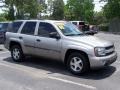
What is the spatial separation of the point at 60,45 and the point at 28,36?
173 cm

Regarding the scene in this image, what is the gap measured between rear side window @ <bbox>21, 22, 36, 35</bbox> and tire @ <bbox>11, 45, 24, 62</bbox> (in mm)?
717

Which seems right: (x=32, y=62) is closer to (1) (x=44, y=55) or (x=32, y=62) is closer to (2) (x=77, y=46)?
(1) (x=44, y=55)

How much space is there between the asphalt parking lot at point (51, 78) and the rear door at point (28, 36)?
2.07 ft

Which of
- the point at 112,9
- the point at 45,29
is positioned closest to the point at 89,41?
the point at 45,29

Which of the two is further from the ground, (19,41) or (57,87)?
(19,41)

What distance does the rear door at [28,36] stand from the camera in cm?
1019

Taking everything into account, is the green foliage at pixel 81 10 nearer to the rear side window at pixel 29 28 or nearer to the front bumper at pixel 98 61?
the rear side window at pixel 29 28

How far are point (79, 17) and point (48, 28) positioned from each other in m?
56.9

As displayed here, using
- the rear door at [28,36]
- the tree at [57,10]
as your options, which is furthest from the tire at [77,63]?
the tree at [57,10]

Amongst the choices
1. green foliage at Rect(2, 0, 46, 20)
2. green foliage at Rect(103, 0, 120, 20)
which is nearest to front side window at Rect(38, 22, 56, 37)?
green foliage at Rect(103, 0, 120, 20)

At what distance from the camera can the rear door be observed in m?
10.2

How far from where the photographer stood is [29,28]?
10.6 m

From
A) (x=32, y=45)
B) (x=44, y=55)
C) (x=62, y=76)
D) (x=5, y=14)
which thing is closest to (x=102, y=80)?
(x=62, y=76)

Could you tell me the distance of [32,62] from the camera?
1097 cm
